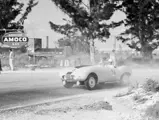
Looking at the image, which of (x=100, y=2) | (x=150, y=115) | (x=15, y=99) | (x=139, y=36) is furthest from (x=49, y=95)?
(x=139, y=36)

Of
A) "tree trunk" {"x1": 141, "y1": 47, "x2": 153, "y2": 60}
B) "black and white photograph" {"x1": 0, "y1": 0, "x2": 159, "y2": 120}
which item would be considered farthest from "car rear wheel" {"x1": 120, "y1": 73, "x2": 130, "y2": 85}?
"tree trunk" {"x1": 141, "y1": 47, "x2": 153, "y2": 60}

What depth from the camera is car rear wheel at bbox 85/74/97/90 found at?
12.9 m

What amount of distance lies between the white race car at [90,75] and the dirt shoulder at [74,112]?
362 cm

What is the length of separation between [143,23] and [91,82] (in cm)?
1927

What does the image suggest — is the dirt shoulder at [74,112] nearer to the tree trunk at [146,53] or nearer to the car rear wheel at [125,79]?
the car rear wheel at [125,79]

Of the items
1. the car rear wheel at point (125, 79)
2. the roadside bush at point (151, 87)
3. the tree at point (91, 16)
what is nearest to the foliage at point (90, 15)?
the tree at point (91, 16)

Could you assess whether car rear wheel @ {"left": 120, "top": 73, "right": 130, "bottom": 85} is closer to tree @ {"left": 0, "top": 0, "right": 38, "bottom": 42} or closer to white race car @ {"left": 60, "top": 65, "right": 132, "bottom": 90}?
white race car @ {"left": 60, "top": 65, "right": 132, "bottom": 90}

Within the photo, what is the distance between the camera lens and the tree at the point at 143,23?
30484mm

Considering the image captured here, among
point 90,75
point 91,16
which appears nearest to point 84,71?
point 90,75

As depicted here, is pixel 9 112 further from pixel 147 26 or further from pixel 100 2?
pixel 147 26

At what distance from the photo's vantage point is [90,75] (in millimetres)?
13023

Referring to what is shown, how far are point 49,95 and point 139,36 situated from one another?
21511mm

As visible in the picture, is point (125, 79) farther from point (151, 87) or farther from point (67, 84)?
point (151, 87)

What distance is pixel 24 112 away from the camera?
7.96 meters
